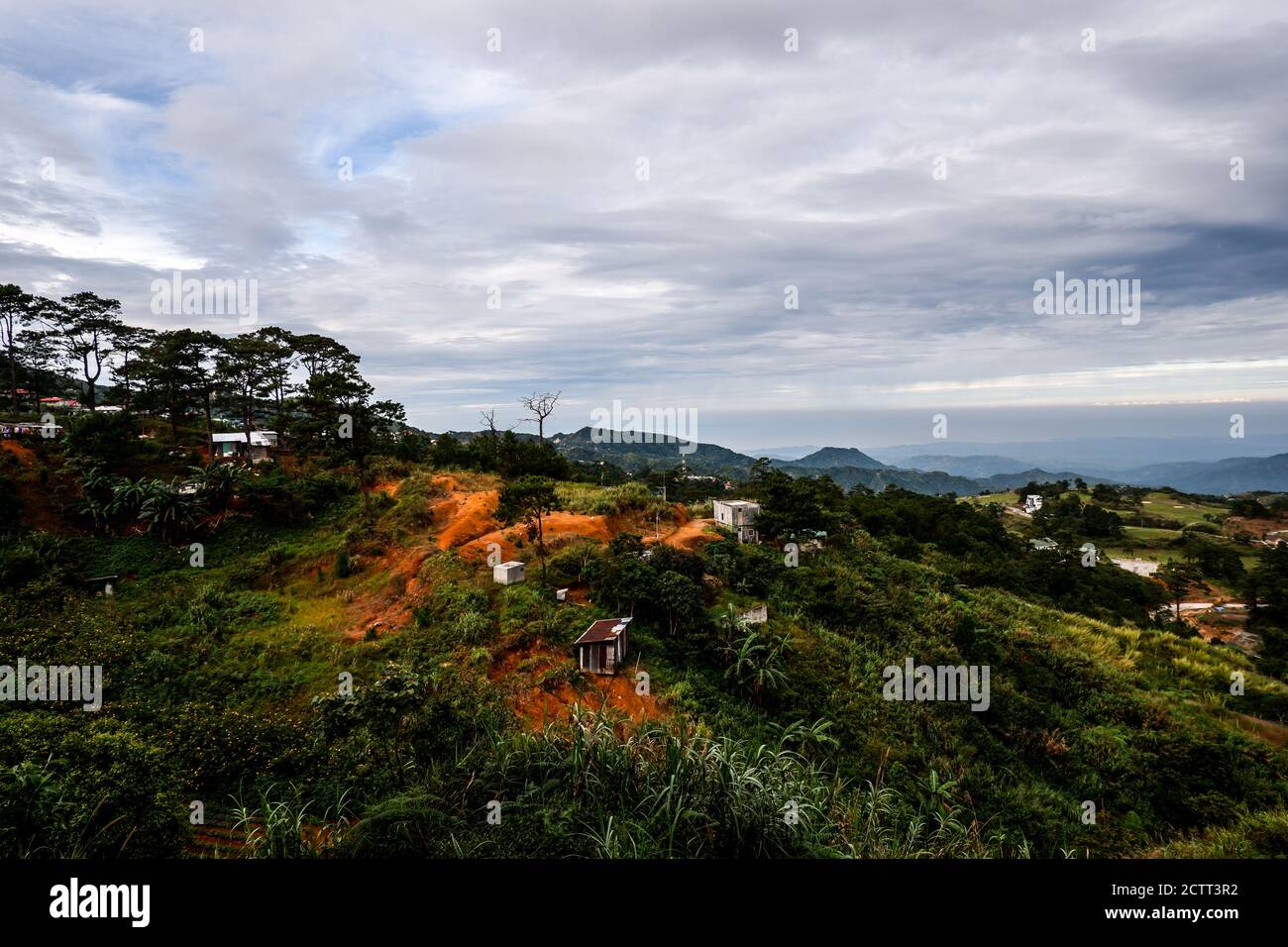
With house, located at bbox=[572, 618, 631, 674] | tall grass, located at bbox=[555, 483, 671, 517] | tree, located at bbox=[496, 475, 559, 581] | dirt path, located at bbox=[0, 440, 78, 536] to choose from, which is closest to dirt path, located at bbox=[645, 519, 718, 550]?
tall grass, located at bbox=[555, 483, 671, 517]

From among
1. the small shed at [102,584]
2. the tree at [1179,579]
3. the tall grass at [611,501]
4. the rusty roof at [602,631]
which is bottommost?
the tree at [1179,579]

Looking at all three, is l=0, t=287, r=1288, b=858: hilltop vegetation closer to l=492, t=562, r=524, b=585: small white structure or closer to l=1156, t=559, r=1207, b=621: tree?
l=492, t=562, r=524, b=585: small white structure

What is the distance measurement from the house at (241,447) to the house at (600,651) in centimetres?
2608

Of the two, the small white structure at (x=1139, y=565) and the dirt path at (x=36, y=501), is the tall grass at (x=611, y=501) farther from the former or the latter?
the small white structure at (x=1139, y=565)

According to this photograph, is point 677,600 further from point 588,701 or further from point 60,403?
point 60,403

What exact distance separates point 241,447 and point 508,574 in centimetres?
2359

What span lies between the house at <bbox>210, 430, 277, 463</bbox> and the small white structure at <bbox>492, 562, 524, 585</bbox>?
21230mm

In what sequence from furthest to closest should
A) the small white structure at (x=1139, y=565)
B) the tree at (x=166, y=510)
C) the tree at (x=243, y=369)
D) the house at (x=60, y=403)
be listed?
the small white structure at (x=1139, y=565) → the house at (x=60, y=403) → the tree at (x=243, y=369) → the tree at (x=166, y=510)

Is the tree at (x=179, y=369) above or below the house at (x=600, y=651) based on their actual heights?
above

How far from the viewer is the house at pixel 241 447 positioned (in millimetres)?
29188

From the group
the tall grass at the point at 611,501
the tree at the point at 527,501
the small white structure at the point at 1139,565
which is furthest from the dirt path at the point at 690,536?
the small white structure at the point at 1139,565

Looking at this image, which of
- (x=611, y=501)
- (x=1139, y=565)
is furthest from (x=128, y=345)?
(x=1139, y=565)
